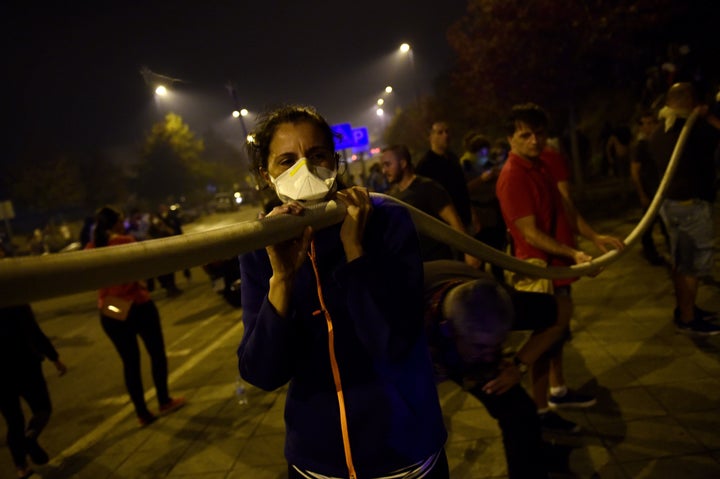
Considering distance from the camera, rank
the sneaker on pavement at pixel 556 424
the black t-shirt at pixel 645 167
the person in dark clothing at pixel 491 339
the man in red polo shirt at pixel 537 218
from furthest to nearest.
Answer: the black t-shirt at pixel 645 167 → the sneaker on pavement at pixel 556 424 → the man in red polo shirt at pixel 537 218 → the person in dark clothing at pixel 491 339

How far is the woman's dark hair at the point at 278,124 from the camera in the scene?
1.46 m

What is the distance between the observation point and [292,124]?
4.72ft

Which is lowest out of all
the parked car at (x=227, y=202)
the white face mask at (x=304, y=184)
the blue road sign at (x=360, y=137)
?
the white face mask at (x=304, y=184)

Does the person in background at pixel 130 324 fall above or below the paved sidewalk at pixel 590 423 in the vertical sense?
above

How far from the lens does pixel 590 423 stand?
3104 mm

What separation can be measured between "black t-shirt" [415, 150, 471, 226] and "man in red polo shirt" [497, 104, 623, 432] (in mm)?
1920

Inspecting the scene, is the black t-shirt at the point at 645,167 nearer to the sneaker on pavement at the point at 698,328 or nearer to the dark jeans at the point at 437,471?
the sneaker on pavement at the point at 698,328

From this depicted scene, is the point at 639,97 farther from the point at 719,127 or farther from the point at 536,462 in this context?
the point at 536,462

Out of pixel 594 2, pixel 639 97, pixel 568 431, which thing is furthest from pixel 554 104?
pixel 568 431

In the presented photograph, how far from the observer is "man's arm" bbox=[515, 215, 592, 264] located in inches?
111

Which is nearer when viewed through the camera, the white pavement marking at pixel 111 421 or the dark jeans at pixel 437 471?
the dark jeans at pixel 437 471

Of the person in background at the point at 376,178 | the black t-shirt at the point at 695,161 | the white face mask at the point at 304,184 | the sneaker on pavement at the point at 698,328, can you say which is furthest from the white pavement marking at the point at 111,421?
the person in background at the point at 376,178

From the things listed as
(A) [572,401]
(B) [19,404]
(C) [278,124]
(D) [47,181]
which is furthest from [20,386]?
(D) [47,181]

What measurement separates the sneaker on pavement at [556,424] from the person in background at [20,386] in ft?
13.4
